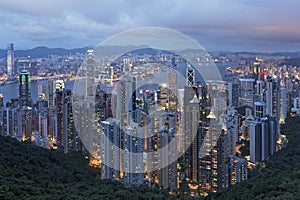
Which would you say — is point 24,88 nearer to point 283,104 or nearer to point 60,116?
point 60,116

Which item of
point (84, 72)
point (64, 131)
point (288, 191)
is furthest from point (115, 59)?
point (64, 131)

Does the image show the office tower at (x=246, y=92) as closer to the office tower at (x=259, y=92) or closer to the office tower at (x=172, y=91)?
the office tower at (x=259, y=92)

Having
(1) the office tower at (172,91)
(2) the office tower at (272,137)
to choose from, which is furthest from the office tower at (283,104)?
(1) the office tower at (172,91)

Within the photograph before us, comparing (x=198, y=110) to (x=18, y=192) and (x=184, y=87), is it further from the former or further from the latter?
(x=18, y=192)

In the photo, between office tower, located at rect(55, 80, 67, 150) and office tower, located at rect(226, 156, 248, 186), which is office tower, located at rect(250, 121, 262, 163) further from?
office tower, located at rect(55, 80, 67, 150)

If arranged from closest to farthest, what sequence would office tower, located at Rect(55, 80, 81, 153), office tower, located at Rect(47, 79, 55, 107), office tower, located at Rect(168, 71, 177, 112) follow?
office tower, located at Rect(168, 71, 177, 112) → office tower, located at Rect(55, 80, 81, 153) → office tower, located at Rect(47, 79, 55, 107)


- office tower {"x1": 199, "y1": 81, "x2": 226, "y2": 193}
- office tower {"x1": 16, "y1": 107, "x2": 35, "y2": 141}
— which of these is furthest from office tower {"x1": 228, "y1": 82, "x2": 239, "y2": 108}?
office tower {"x1": 16, "y1": 107, "x2": 35, "y2": 141}
